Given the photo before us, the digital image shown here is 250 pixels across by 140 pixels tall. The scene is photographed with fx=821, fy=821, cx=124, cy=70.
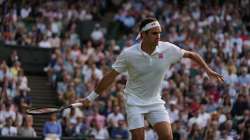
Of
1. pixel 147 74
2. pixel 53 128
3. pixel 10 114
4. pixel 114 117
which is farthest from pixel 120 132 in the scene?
pixel 147 74

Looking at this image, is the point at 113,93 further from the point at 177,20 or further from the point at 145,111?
the point at 145,111

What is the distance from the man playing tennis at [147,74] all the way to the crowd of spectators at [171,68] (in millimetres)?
8535

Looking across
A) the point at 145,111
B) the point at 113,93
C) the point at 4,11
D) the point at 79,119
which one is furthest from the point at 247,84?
the point at 145,111

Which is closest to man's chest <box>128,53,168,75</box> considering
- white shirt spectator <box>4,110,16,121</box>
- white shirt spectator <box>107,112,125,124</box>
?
white shirt spectator <box>4,110,16,121</box>

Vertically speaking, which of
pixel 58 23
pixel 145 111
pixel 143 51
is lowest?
pixel 145 111

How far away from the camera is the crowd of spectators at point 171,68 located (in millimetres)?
21141

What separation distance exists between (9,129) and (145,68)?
9.29 m

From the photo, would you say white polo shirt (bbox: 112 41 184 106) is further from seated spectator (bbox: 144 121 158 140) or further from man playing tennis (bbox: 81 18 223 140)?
seated spectator (bbox: 144 121 158 140)

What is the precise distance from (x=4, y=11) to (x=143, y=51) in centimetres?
1381

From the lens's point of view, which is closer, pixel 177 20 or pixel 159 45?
pixel 159 45

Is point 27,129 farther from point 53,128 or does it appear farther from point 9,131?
point 53,128

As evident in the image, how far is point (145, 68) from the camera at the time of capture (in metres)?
11.7

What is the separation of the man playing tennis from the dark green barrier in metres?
13.2

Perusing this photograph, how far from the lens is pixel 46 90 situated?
2425cm
